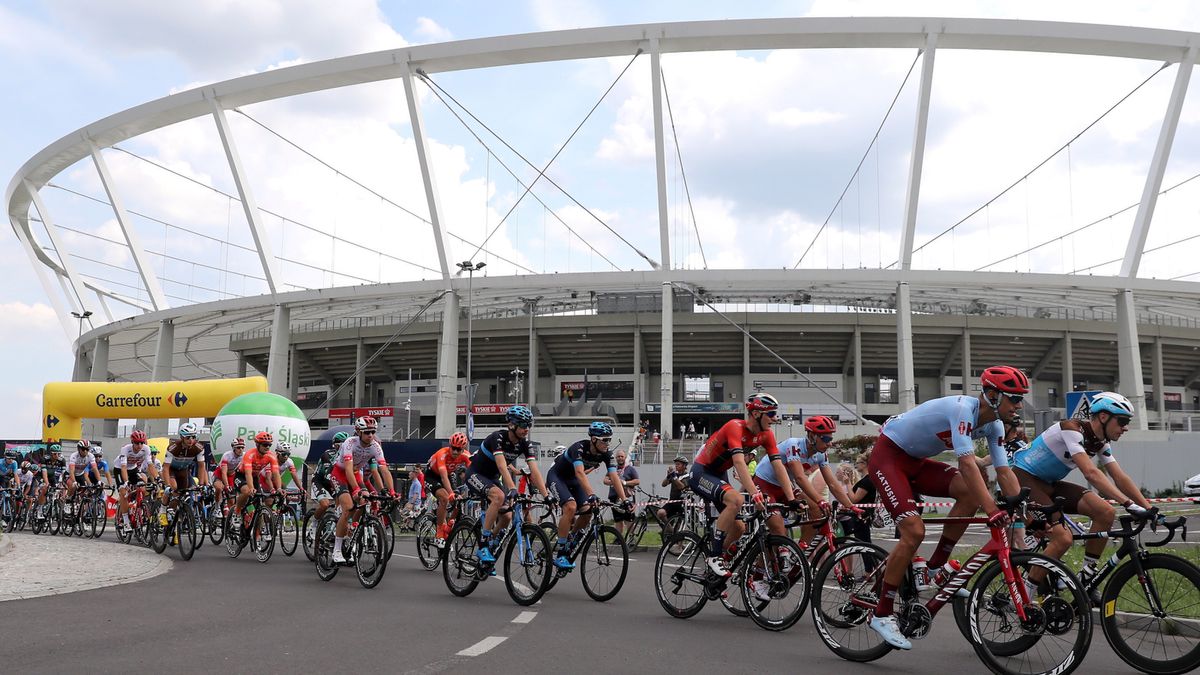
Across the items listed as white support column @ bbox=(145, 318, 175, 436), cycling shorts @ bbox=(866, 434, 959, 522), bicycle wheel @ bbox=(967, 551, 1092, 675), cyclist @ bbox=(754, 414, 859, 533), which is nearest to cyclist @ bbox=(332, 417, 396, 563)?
cyclist @ bbox=(754, 414, 859, 533)

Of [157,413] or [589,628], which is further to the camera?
[157,413]

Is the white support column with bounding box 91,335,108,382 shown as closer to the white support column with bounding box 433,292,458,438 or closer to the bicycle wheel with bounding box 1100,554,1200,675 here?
the white support column with bounding box 433,292,458,438

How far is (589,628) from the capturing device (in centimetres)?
758

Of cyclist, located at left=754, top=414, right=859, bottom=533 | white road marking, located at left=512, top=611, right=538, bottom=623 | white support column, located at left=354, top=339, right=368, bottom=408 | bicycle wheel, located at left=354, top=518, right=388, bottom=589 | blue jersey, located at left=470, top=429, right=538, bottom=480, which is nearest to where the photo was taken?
cyclist, located at left=754, top=414, right=859, bottom=533

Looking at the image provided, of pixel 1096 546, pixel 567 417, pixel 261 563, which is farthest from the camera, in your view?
pixel 567 417

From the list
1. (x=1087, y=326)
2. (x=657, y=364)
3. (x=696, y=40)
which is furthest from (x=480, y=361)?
(x=1087, y=326)

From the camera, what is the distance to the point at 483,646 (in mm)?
6652

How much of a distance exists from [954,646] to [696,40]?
1318 inches

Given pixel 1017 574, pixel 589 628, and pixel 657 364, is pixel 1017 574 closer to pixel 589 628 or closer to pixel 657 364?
pixel 589 628

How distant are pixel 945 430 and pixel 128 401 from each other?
37300 millimetres

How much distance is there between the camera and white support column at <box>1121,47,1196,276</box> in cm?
3700

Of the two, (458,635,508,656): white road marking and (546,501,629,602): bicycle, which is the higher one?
(546,501,629,602): bicycle

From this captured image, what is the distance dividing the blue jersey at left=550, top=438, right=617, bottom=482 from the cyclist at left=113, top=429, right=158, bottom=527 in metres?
9.99

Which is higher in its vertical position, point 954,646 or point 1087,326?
point 1087,326
